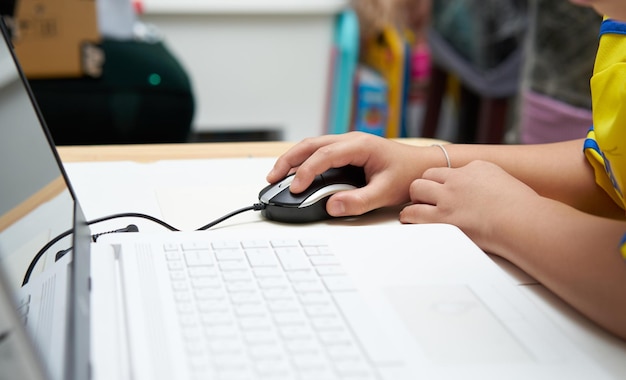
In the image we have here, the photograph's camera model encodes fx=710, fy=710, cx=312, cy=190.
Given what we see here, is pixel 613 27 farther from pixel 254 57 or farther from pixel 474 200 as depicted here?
pixel 254 57

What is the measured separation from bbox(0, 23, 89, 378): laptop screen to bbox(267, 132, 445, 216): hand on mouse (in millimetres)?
227

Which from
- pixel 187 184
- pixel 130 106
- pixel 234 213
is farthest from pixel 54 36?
pixel 234 213

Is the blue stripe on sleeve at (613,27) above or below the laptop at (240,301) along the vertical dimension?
above

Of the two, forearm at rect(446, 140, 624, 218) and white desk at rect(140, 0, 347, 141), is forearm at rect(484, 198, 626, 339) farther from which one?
white desk at rect(140, 0, 347, 141)

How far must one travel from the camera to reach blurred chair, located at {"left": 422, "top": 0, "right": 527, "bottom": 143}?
6.53ft

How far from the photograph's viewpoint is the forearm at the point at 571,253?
20.3 inches

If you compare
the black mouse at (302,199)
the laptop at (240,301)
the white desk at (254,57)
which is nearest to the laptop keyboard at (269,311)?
the laptop at (240,301)

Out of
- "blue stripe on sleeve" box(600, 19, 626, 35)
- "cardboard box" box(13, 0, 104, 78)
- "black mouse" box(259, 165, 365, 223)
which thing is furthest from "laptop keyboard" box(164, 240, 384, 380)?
"cardboard box" box(13, 0, 104, 78)

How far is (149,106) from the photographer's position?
1.46 m

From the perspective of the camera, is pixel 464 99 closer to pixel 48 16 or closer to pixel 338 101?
pixel 338 101

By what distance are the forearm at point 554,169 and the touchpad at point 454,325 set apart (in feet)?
0.95

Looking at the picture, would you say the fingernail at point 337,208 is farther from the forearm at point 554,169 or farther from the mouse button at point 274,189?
the forearm at point 554,169

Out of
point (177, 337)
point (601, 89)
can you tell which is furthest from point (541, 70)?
point (177, 337)

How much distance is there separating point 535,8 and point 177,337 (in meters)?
1.40
